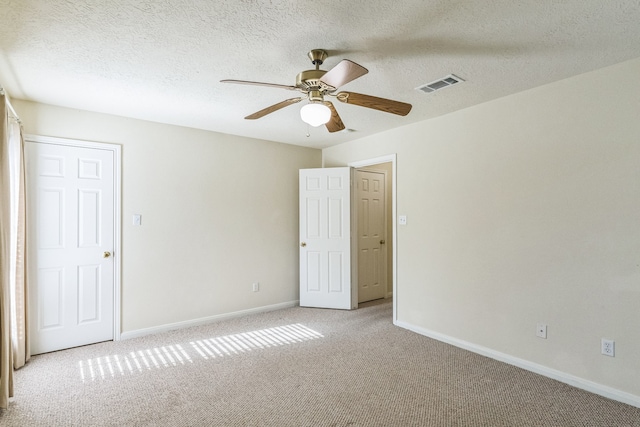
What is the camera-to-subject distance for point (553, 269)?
281cm

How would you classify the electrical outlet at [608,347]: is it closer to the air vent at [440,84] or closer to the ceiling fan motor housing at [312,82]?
the air vent at [440,84]

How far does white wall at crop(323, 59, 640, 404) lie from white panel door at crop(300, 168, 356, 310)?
1046 mm

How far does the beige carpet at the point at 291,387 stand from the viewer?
7.36 feet

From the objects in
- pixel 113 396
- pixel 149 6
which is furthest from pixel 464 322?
pixel 149 6

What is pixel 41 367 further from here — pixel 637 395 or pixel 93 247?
pixel 637 395

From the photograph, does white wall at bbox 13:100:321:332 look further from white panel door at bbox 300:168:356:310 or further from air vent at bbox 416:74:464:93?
air vent at bbox 416:74:464:93

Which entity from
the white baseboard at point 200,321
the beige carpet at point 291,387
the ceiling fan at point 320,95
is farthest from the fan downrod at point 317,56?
the white baseboard at point 200,321

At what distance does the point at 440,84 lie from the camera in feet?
9.25

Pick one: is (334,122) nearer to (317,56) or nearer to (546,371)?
(317,56)

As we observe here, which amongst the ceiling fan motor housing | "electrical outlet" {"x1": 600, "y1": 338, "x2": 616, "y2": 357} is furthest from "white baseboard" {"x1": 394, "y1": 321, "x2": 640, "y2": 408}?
the ceiling fan motor housing

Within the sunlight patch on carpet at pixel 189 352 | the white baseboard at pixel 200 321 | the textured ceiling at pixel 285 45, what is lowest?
the sunlight patch on carpet at pixel 189 352

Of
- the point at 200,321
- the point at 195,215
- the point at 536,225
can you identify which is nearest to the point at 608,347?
the point at 536,225

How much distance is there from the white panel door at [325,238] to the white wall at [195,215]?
0.66ft

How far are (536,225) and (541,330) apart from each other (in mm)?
872
